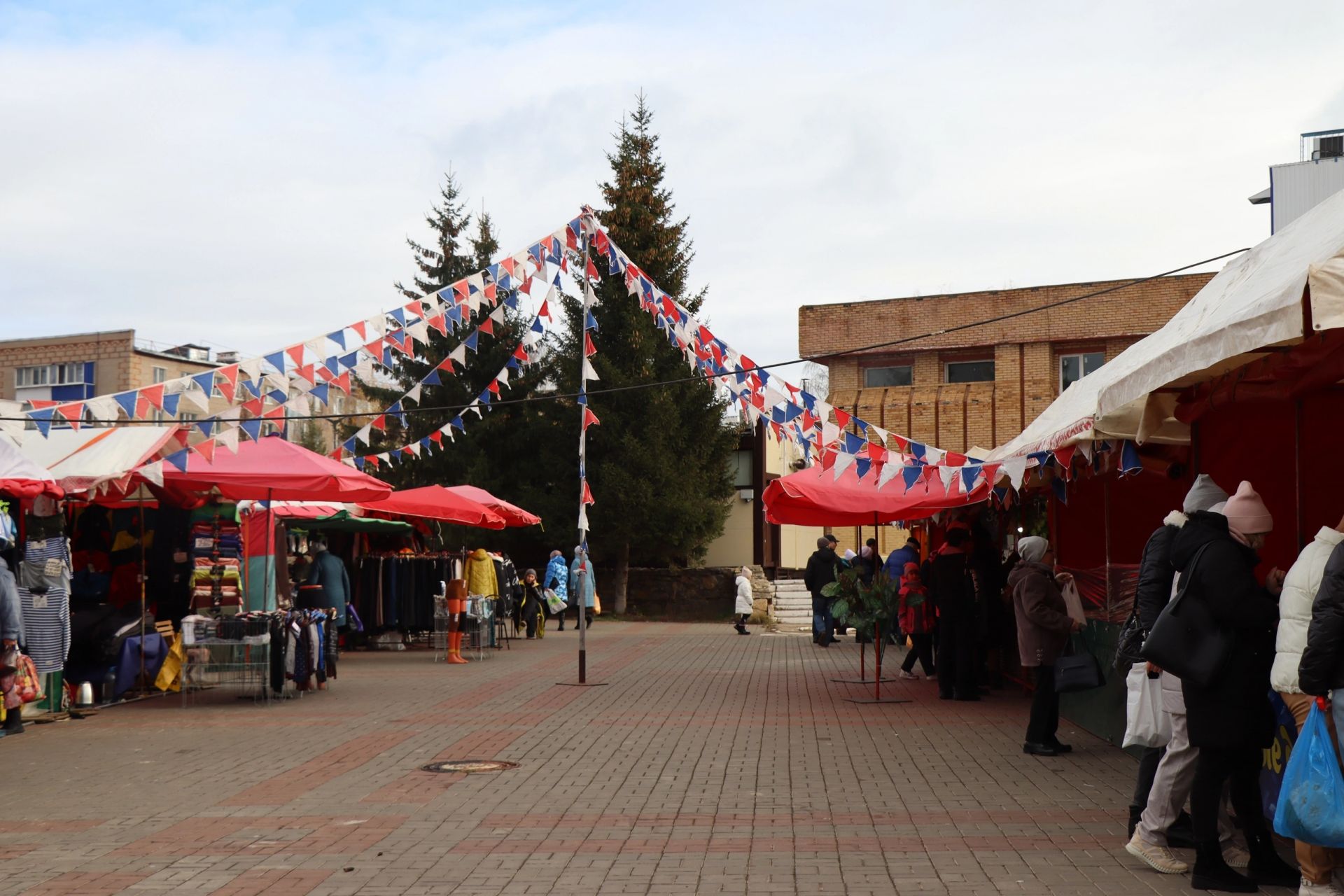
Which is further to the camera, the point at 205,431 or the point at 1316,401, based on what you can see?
the point at 205,431

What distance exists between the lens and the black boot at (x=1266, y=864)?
21.7ft

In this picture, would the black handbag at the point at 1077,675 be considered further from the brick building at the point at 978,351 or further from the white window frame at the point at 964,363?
the white window frame at the point at 964,363

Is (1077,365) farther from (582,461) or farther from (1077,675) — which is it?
(1077,675)

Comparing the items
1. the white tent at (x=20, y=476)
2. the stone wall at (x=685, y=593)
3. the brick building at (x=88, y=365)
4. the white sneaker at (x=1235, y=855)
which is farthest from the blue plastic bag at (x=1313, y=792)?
the brick building at (x=88, y=365)

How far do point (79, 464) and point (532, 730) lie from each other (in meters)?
5.80

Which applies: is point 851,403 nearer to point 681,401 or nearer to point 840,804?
point 681,401

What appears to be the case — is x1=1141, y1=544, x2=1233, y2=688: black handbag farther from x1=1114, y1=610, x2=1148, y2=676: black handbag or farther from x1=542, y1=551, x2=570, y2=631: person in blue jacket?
x1=542, y1=551, x2=570, y2=631: person in blue jacket

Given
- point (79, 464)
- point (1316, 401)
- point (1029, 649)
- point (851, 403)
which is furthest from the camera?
point (851, 403)

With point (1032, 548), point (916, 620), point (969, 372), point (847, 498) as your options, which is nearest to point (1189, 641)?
point (1032, 548)

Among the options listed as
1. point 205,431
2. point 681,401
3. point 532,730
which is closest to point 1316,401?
point 532,730

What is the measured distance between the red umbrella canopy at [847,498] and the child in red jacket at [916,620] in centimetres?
95

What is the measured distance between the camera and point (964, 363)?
35719mm

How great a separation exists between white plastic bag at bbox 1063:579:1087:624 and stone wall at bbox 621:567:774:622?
81.0 feet

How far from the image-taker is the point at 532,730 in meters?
12.8
